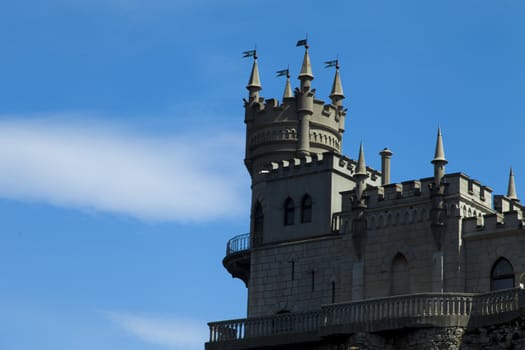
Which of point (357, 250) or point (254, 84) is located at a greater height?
point (254, 84)

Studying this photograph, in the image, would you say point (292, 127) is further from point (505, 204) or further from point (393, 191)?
point (505, 204)

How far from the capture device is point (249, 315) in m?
74.5

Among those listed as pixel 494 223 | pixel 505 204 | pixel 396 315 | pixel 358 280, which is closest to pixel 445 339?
pixel 396 315

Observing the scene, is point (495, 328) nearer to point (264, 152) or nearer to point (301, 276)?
point (301, 276)

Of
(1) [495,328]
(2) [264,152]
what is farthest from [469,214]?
(2) [264,152]

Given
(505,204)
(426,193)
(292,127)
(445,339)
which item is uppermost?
(292,127)

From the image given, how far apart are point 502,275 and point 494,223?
2.11m

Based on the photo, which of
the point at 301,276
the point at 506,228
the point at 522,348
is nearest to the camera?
the point at 522,348

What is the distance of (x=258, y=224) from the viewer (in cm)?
7650

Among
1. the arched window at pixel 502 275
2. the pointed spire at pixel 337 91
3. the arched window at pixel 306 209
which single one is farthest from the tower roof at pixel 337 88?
the arched window at pixel 502 275

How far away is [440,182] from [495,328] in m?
7.67

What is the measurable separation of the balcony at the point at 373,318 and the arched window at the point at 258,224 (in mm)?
5410

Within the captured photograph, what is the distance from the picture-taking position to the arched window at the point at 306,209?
74.3m

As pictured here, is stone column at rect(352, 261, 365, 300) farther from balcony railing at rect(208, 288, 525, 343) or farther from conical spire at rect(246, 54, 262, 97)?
conical spire at rect(246, 54, 262, 97)
